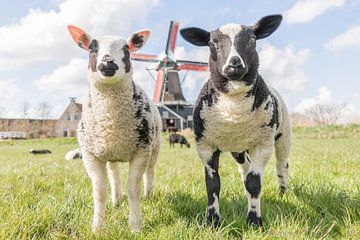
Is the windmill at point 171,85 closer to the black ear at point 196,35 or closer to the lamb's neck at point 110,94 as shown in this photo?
the black ear at point 196,35

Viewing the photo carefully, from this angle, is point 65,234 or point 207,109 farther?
point 207,109

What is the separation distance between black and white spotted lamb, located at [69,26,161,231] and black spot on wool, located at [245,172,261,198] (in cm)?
104

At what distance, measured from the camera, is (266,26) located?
3.68 meters

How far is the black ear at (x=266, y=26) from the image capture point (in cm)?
364

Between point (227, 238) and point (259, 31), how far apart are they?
6.92 feet

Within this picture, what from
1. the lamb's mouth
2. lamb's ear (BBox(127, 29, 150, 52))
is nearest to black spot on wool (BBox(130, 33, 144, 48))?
lamb's ear (BBox(127, 29, 150, 52))

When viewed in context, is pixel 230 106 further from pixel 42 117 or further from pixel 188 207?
pixel 42 117

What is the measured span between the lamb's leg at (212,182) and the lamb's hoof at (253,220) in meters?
0.28

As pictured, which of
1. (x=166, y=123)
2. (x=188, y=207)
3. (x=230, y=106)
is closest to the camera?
(x=230, y=106)

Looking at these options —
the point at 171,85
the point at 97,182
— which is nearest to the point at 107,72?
the point at 97,182

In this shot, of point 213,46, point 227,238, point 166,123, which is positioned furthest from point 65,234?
point 166,123

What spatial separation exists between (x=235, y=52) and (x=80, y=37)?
1721 millimetres

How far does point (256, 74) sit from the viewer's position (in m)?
3.45

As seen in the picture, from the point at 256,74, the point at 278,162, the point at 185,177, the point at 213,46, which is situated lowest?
the point at 185,177
